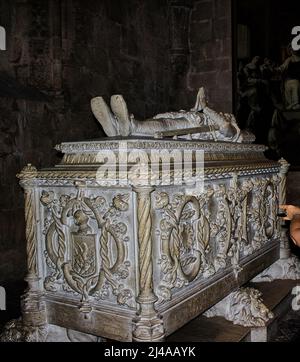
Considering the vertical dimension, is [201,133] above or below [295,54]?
below

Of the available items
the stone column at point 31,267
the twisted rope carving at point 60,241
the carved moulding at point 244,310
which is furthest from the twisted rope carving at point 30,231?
the carved moulding at point 244,310

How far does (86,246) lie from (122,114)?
891 millimetres

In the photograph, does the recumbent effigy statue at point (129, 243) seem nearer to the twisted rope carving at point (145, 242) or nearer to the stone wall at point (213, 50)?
the twisted rope carving at point (145, 242)

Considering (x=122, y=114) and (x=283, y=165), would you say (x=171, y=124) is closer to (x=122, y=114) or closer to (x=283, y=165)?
(x=122, y=114)

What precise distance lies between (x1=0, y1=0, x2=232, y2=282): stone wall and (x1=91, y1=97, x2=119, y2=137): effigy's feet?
1.81 meters

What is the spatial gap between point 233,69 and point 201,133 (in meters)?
4.01

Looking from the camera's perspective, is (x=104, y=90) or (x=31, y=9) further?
(x=104, y=90)

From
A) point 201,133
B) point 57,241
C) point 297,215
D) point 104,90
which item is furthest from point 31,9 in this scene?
point 297,215

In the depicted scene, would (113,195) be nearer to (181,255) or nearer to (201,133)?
(181,255)

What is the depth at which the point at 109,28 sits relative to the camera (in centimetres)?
568

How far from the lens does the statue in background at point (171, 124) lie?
269cm

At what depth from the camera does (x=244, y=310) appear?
300 centimetres

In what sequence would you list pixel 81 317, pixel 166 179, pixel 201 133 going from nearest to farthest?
pixel 166 179 → pixel 81 317 → pixel 201 133

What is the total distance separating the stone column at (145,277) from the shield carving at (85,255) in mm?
368
